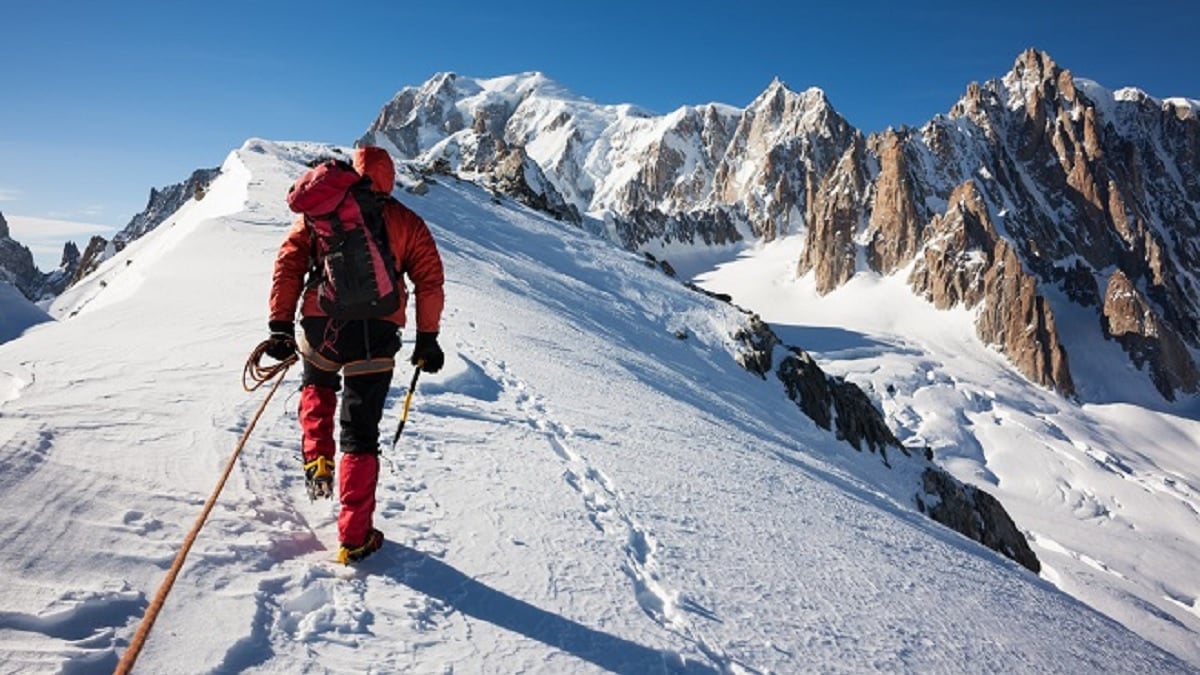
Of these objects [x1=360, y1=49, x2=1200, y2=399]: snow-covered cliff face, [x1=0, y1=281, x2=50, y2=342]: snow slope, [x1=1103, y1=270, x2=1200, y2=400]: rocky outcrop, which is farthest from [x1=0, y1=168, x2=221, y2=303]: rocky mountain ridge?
[x1=1103, y1=270, x2=1200, y2=400]: rocky outcrop

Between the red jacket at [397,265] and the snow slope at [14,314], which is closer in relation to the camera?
the red jacket at [397,265]

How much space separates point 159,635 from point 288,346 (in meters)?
2.29

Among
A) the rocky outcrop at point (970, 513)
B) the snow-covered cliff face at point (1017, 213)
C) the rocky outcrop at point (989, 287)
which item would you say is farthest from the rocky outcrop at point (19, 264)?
the rocky outcrop at point (989, 287)

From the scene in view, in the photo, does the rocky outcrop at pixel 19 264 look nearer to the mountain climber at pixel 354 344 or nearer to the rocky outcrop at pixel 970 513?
the rocky outcrop at pixel 970 513

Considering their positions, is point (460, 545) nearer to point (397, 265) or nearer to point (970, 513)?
point (397, 265)

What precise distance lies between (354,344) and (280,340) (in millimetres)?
676

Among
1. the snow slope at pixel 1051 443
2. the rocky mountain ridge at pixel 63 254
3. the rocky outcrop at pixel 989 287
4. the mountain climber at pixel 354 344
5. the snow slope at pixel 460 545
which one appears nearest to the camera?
the snow slope at pixel 460 545

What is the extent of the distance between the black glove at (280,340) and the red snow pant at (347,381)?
0.46ft

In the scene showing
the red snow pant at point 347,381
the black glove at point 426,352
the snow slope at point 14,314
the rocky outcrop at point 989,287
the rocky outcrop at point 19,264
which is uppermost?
the rocky outcrop at point 989,287

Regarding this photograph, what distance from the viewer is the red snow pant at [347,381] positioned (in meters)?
4.63

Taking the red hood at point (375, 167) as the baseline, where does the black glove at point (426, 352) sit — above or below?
below

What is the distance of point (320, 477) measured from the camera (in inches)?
187

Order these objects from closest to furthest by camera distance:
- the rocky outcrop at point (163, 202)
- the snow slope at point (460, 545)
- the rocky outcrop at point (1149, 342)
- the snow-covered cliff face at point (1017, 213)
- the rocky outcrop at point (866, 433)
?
1. the snow slope at point (460, 545)
2. the rocky outcrop at point (866, 433)
3. the rocky outcrop at point (1149, 342)
4. the snow-covered cliff face at point (1017, 213)
5. the rocky outcrop at point (163, 202)

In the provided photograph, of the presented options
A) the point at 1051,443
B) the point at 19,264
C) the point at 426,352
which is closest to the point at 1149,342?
the point at 1051,443
